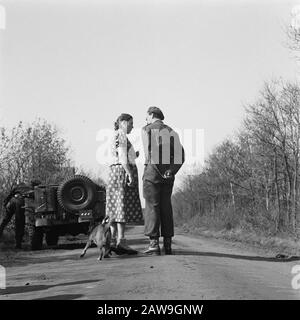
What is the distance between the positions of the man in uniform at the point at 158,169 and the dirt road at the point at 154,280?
1.69 feet

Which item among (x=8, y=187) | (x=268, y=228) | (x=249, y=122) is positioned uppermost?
(x=249, y=122)

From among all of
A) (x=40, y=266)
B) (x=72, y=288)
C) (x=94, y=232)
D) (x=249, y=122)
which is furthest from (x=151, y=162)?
(x=249, y=122)

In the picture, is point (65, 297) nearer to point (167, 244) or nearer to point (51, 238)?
→ point (167, 244)

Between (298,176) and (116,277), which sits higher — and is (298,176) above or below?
above

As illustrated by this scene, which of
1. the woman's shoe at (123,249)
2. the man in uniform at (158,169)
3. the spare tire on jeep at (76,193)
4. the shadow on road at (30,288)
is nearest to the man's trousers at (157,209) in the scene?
the man in uniform at (158,169)

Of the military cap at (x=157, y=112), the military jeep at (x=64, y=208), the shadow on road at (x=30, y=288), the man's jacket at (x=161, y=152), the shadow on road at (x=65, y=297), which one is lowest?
the shadow on road at (x=30, y=288)

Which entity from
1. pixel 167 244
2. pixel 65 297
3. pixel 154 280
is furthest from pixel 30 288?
pixel 167 244

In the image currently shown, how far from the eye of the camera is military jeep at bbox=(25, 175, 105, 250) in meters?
14.6

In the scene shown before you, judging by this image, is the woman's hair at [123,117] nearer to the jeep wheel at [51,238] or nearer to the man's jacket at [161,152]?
the man's jacket at [161,152]

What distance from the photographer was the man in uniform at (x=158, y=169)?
9.10 m

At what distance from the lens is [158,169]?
9.16 metres
